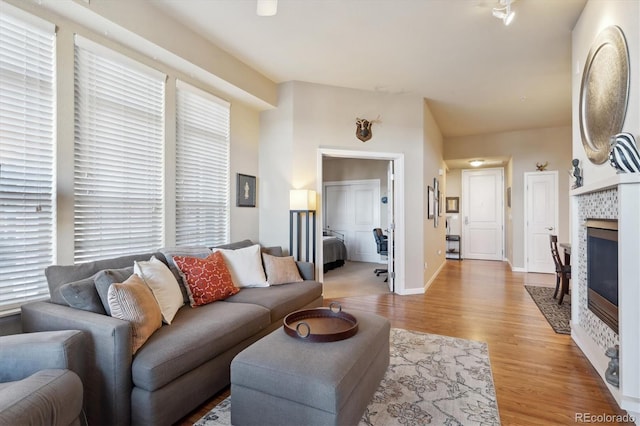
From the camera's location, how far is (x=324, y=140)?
4469mm

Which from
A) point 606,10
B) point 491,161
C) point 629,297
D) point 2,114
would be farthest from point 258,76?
point 491,161

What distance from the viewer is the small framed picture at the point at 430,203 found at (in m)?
5.43

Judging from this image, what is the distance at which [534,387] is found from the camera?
229 cm

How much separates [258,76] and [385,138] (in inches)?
78.2

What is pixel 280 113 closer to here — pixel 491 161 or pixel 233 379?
pixel 233 379

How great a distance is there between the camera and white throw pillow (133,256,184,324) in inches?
88.0

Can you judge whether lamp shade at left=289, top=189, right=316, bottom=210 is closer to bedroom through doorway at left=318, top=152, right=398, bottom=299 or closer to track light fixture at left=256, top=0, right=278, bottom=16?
track light fixture at left=256, top=0, right=278, bottom=16

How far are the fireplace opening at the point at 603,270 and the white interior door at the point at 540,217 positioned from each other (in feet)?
14.5

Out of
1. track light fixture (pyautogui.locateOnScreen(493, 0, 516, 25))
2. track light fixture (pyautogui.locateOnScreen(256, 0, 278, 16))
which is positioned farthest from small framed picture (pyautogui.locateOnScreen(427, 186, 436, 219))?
track light fixture (pyautogui.locateOnScreen(256, 0, 278, 16))

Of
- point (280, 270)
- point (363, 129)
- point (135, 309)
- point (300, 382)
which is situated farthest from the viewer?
point (363, 129)

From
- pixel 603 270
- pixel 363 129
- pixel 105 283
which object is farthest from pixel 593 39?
pixel 105 283

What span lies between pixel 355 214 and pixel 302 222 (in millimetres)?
4204

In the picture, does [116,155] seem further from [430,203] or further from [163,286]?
[430,203]

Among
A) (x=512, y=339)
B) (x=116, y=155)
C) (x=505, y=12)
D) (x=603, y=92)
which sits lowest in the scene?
(x=512, y=339)
